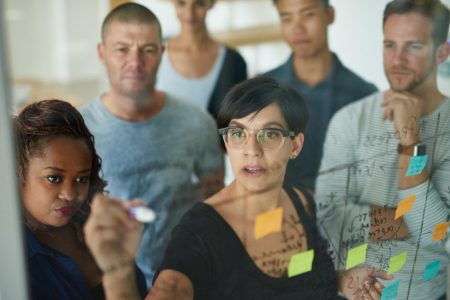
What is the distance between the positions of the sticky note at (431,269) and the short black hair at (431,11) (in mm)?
768

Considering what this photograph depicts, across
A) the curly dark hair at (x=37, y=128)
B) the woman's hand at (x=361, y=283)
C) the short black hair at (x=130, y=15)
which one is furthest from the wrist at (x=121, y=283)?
the woman's hand at (x=361, y=283)

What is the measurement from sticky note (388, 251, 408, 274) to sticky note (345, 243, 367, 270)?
136 millimetres

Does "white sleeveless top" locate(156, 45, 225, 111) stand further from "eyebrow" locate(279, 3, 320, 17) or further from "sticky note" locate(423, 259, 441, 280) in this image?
"sticky note" locate(423, 259, 441, 280)

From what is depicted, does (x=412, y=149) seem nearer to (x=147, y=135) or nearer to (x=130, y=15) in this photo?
(x=147, y=135)

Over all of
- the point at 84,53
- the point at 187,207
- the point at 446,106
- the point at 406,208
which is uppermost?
the point at 84,53

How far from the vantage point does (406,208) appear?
5.81ft

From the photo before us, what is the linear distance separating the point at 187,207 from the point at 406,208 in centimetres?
79

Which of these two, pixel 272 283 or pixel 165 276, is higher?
pixel 165 276

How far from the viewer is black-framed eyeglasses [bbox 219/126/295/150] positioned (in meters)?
1.38

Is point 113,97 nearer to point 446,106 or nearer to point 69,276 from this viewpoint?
point 69,276

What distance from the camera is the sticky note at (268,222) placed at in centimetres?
146

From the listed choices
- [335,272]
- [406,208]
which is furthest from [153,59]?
[406,208]

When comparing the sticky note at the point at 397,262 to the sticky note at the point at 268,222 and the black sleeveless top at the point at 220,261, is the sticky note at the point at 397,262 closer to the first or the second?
the black sleeveless top at the point at 220,261

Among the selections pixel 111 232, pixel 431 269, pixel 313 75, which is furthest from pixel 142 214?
pixel 431 269
